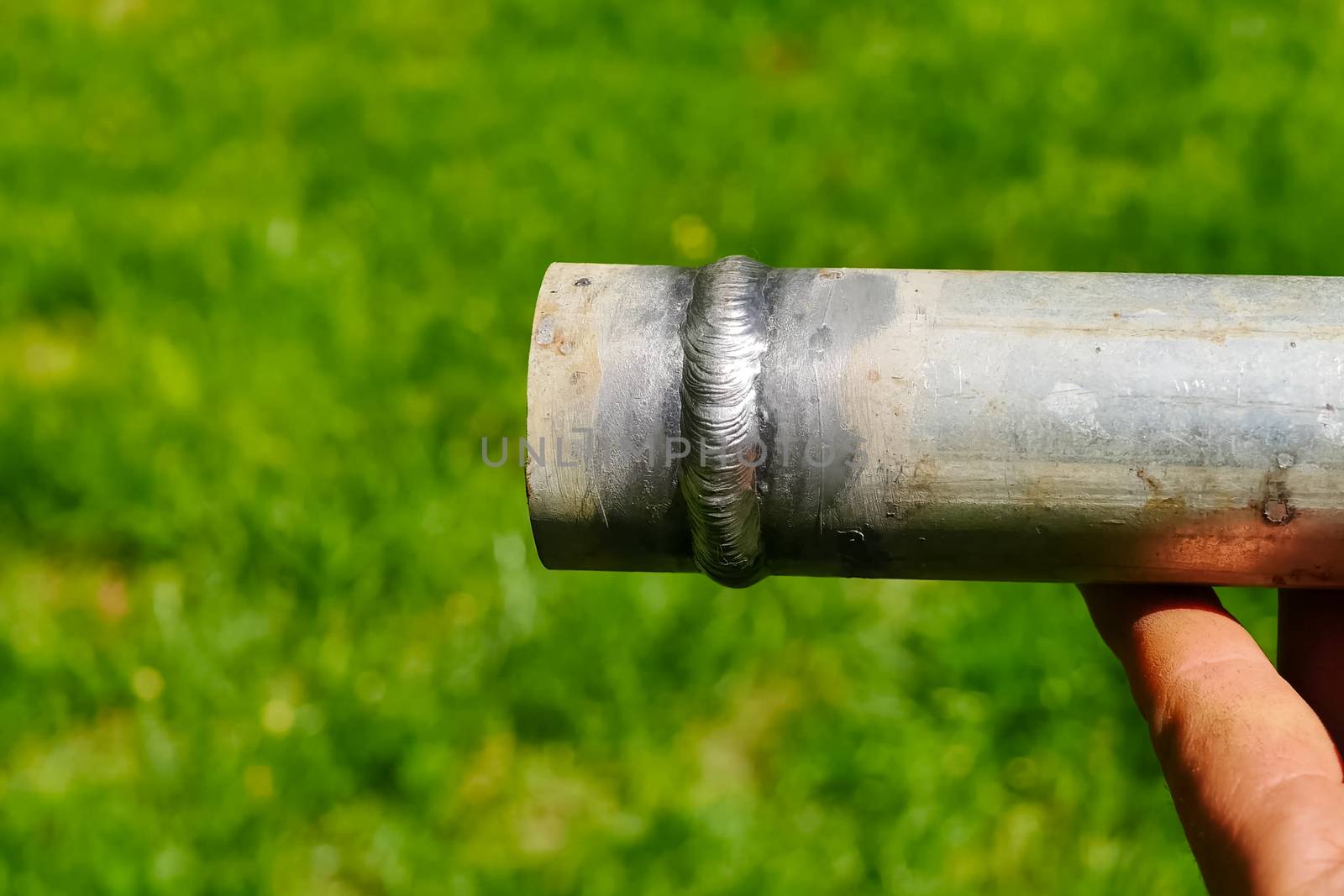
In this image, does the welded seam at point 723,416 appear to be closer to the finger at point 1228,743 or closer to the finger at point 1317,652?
the finger at point 1228,743

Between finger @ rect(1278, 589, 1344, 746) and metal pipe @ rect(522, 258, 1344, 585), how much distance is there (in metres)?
0.34

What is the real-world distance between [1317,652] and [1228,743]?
40 centimetres

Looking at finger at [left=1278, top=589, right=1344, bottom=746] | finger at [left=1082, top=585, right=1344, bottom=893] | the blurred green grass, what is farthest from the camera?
the blurred green grass

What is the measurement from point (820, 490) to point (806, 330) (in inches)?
8.2

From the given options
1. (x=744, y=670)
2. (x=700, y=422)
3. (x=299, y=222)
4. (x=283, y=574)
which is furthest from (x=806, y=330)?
(x=299, y=222)

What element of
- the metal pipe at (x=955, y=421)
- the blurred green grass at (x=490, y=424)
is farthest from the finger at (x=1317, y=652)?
the blurred green grass at (x=490, y=424)

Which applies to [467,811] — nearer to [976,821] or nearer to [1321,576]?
[976,821]

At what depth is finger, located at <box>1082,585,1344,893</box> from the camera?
139cm

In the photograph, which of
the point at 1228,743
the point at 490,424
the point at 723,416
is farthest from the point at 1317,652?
the point at 490,424

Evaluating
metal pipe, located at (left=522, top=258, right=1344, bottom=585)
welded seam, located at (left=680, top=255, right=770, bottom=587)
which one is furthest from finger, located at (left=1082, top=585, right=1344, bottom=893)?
welded seam, located at (left=680, top=255, right=770, bottom=587)

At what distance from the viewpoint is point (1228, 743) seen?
60.9 inches

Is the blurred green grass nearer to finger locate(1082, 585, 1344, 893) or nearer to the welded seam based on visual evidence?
finger locate(1082, 585, 1344, 893)

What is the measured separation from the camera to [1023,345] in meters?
1.48

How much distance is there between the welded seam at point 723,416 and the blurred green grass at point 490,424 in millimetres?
1162
